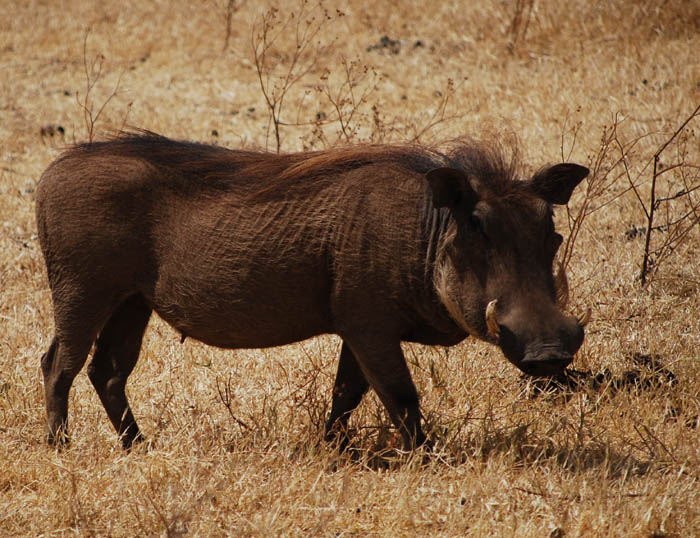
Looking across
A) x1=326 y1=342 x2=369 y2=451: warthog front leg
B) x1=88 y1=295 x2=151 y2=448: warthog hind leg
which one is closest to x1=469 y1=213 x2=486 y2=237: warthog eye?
x1=326 y1=342 x2=369 y2=451: warthog front leg

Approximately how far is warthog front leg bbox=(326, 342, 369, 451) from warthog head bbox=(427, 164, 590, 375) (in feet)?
2.52

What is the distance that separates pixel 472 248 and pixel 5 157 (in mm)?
6699

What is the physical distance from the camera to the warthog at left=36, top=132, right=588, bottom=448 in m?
3.44

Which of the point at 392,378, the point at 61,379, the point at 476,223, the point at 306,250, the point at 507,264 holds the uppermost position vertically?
the point at 476,223

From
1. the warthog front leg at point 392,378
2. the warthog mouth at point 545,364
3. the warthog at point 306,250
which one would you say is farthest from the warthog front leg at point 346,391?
the warthog mouth at point 545,364

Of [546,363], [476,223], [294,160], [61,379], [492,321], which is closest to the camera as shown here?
[546,363]

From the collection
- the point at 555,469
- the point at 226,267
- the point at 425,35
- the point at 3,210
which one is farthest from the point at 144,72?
the point at 555,469

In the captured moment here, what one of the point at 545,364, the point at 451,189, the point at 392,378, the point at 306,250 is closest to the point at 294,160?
the point at 306,250

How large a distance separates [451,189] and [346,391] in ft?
3.79

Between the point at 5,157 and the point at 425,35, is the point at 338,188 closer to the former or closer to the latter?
the point at 5,157

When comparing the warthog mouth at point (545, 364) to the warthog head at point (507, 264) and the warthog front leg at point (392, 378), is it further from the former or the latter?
the warthog front leg at point (392, 378)

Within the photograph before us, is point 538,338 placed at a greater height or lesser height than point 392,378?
greater

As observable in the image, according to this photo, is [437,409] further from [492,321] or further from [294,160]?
[294,160]

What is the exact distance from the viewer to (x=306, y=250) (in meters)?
3.73
